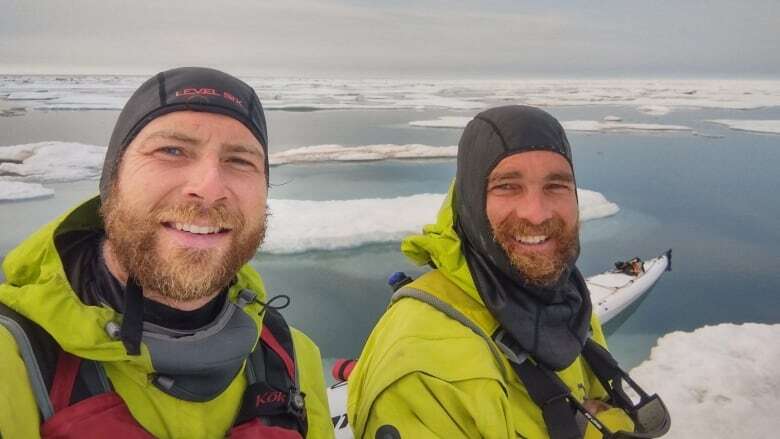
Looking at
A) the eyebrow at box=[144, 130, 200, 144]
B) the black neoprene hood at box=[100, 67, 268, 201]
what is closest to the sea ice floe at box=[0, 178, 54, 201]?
the black neoprene hood at box=[100, 67, 268, 201]

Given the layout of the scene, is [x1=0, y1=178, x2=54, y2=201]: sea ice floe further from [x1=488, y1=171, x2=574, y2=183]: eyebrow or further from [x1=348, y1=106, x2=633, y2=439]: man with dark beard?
[x1=488, y1=171, x2=574, y2=183]: eyebrow

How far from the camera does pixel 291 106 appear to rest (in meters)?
38.2

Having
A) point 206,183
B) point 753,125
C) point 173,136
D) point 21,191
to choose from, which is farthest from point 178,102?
point 753,125

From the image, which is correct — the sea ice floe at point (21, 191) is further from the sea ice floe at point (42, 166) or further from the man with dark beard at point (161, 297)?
the man with dark beard at point (161, 297)

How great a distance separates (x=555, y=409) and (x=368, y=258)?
21.6 feet

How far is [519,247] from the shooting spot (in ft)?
5.52

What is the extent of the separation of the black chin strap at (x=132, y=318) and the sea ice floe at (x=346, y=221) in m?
6.93

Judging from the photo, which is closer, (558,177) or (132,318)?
(132,318)

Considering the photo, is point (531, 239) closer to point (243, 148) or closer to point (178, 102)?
point (243, 148)

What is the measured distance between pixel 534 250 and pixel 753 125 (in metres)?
31.6

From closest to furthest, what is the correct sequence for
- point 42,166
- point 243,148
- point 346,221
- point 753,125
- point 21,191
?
point 243,148 → point 346,221 → point 21,191 → point 42,166 → point 753,125

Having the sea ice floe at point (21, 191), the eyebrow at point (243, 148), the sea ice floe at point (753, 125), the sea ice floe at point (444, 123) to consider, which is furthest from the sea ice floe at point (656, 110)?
the eyebrow at point (243, 148)

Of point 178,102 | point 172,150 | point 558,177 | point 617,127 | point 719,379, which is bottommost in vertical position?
point 719,379

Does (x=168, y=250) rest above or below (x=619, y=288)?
above
